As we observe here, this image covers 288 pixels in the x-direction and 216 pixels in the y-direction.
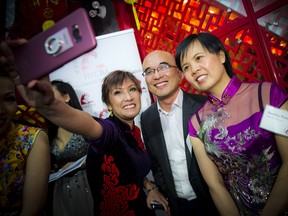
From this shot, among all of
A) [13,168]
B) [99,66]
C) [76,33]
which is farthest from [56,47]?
[99,66]

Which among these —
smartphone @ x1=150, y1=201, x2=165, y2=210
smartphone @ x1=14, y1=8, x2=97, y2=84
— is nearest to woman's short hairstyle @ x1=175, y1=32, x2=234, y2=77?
smartphone @ x1=14, y1=8, x2=97, y2=84

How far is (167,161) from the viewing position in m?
2.03

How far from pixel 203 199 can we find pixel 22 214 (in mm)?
1530

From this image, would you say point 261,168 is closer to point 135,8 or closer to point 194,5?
point 194,5

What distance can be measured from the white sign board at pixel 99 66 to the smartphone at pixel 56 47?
2198 millimetres

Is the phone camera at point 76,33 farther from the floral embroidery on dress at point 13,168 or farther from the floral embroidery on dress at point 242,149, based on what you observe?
the floral embroidery on dress at point 242,149

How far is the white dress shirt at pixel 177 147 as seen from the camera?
78.4 inches

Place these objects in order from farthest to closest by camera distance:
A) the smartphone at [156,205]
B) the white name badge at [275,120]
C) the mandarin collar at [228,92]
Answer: the smartphone at [156,205] < the mandarin collar at [228,92] < the white name badge at [275,120]

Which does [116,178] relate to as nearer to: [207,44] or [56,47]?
[56,47]

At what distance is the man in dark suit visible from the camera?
6.20 feet

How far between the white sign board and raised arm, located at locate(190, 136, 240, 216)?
156cm

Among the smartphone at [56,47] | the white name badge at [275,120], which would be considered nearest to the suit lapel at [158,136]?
the white name badge at [275,120]

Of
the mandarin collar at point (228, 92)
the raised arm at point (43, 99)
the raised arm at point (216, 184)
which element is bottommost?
the raised arm at point (216, 184)

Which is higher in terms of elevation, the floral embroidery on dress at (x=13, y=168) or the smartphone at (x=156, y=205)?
the floral embroidery on dress at (x=13, y=168)
